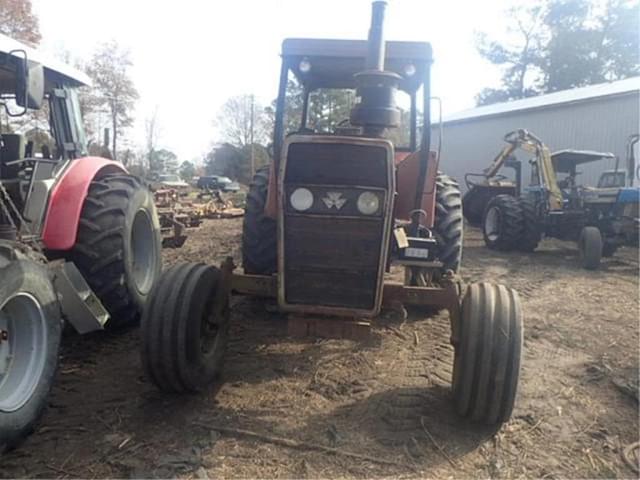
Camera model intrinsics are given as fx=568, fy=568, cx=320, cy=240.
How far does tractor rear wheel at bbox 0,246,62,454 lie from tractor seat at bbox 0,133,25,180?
59.5 inches

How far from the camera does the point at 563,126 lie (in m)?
18.1

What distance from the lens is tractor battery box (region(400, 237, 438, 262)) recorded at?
3658 mm

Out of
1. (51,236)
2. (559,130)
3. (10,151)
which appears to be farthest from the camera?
(559,130)

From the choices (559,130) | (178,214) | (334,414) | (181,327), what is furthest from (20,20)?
(334,414)

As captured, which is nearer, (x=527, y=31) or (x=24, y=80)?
(x=24, y=80)

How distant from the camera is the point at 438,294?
11.1ft

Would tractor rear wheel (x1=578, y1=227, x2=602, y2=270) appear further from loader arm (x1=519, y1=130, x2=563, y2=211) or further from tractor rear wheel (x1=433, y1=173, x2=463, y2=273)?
tractor rear wheel (x1=433, y1=173, x2=463, y2=273)

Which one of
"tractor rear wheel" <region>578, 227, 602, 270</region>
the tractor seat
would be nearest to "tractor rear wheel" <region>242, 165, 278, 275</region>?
the tractor seat

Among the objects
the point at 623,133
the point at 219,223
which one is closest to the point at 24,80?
the point at 219,223

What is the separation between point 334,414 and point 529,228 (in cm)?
813

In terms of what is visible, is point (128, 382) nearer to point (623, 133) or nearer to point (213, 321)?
point (213, 321)

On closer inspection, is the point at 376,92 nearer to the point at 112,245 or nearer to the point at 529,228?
the point at 112,245

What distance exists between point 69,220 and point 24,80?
3.09 ft

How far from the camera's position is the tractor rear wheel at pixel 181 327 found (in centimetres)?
323
